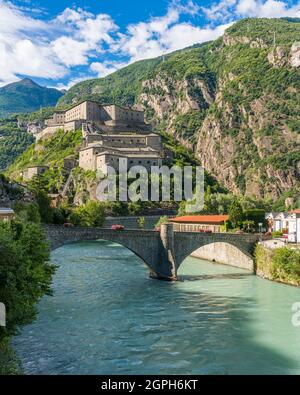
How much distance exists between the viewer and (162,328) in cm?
3158

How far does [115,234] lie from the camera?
4853cm

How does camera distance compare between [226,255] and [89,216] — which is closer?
[226,255]

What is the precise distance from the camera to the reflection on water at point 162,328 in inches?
982

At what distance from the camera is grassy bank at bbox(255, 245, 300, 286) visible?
46062 mm

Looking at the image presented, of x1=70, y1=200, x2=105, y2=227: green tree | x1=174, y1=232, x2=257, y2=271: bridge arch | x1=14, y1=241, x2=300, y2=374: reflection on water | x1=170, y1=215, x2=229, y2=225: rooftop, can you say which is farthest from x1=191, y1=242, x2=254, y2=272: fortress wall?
x1=70, y1=200, x2=105, y2=227: green tree

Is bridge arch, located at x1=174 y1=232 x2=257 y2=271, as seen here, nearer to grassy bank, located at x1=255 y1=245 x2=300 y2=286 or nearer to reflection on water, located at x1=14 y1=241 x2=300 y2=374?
reflection on water, located at x1=14 y1=241 x2=300 y2=374

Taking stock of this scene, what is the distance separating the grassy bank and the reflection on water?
4.50 feet

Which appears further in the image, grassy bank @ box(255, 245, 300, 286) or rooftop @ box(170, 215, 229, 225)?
rooftop @ box(170, 215, 229, 225)

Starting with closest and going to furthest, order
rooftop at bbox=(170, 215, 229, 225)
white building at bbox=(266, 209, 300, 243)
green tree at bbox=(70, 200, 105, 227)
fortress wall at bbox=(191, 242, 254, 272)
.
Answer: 1. fortress wall at bbox=(191, 242, 254, 272)
2. white building at bbox=(266, 209, 300, 243)
3. rooftop at bbox=(170, 215, 229, 225)
4. green tree at bbox=(70, 200, 105, 227)

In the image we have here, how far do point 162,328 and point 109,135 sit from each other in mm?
109696

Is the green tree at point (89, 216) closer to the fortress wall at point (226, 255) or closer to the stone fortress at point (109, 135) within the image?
the stone fortress at point (109, 135)

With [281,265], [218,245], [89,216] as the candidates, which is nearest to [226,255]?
[218,245]

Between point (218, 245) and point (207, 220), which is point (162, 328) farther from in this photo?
point (207, 220)

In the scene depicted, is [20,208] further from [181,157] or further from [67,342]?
[181,157]
